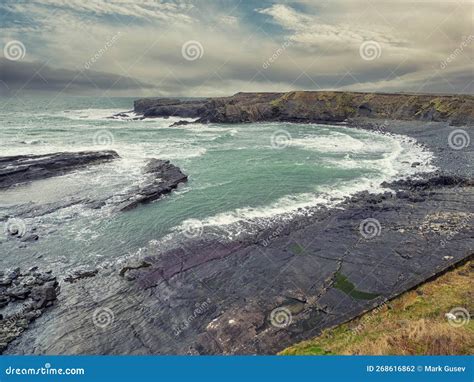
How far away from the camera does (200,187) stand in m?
31.8

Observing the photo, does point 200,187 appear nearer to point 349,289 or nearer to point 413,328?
point 349,289

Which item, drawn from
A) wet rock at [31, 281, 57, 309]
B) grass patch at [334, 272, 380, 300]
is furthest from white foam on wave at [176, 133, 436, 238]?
wet rock at [31, 281, 57, 309]

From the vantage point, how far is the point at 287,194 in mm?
29156

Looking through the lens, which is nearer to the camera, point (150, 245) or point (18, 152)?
point (150, 245)

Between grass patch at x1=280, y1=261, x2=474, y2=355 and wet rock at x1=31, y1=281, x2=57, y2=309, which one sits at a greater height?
grass patch at x1=280, y1=261, x2=474, y2=355

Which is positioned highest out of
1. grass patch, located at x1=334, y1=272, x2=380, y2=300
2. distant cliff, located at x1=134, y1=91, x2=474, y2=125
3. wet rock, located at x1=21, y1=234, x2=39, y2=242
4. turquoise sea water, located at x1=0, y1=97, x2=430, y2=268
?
distant cliff, located at x1=134, y1=91, x2=474, y2=125

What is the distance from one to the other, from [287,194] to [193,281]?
46.4 feet

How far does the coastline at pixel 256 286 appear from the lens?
523 inches

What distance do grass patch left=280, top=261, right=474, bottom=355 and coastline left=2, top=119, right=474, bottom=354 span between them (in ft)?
2.06

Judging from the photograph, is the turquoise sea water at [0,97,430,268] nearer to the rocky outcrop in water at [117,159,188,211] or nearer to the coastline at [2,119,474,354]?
the rocky outcrop in water at [117,159,188,211]

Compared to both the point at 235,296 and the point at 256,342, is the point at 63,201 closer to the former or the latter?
the point at 235,296

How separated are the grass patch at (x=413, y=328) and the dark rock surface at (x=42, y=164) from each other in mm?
32859

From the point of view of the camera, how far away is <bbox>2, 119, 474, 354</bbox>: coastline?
13297 millimetres

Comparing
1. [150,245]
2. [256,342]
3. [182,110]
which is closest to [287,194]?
[150,245]
